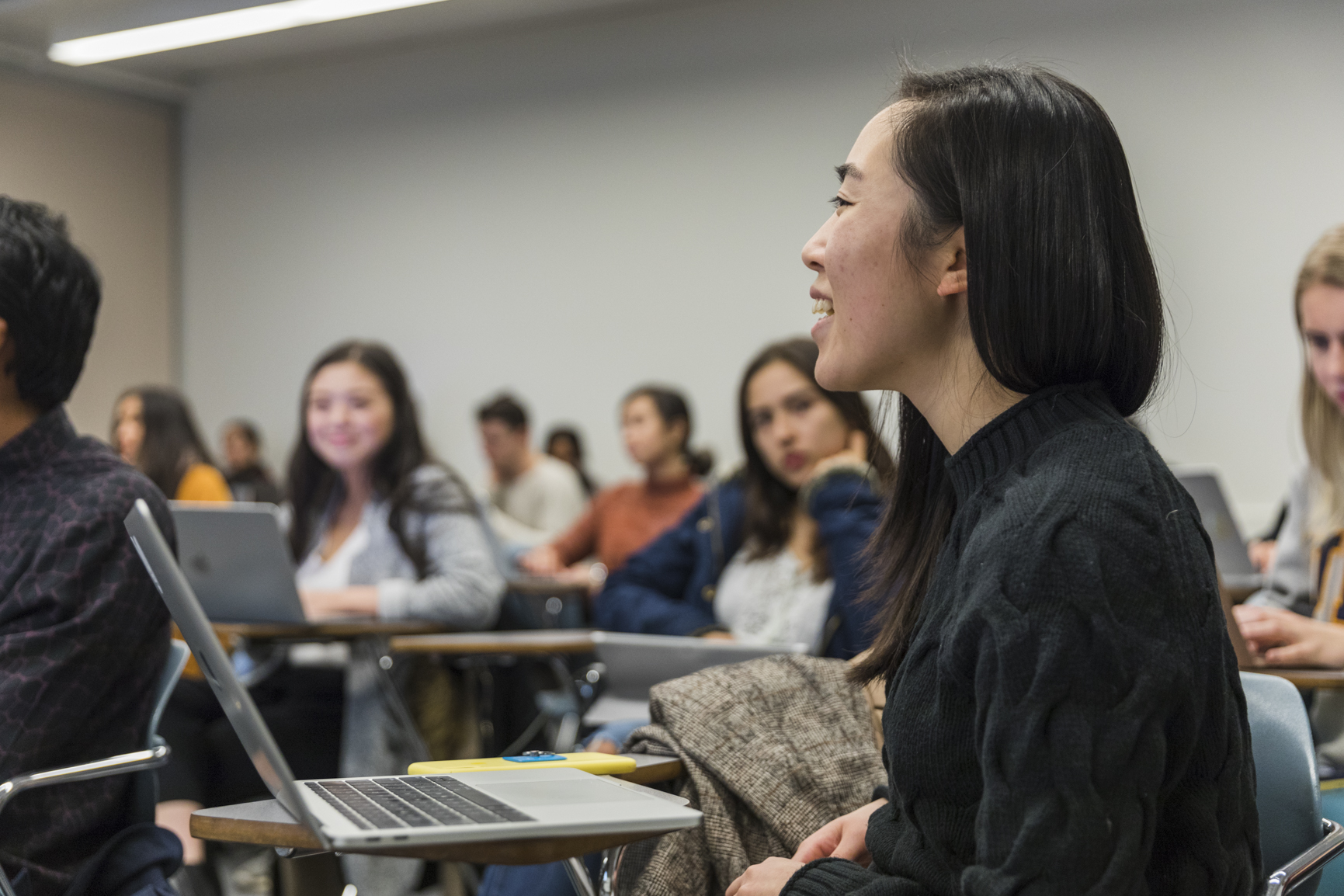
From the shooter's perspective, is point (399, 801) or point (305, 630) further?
point (305, 630)

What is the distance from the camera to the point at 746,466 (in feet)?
9.31

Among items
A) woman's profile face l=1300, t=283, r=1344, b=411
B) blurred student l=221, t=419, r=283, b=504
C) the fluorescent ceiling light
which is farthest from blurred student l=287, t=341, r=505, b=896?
Answer: blurred student l=221, t=419, r=283, b=504

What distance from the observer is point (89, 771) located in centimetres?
136

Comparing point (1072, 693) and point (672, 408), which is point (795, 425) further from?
point (672, 408)

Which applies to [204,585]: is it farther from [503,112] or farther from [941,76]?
[503,112]

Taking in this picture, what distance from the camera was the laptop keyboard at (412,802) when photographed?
0.87m

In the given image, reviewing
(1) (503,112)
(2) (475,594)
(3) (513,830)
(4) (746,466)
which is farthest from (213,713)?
(1) (503,112)

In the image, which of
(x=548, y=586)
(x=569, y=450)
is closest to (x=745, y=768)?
(x=548, y=586)

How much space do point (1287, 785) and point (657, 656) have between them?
1117 mm

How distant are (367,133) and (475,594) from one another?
563 cm

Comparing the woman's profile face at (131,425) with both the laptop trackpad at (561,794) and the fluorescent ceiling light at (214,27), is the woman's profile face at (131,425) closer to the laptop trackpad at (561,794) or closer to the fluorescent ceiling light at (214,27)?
the laptop trackpad at (561,794)

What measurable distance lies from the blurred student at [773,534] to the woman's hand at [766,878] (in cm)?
110

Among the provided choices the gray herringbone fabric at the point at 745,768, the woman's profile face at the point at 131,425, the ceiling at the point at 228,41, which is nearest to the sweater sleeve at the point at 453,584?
the woman's profile face at the point at 131,425

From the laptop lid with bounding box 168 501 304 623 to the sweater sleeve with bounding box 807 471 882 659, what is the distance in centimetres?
111
